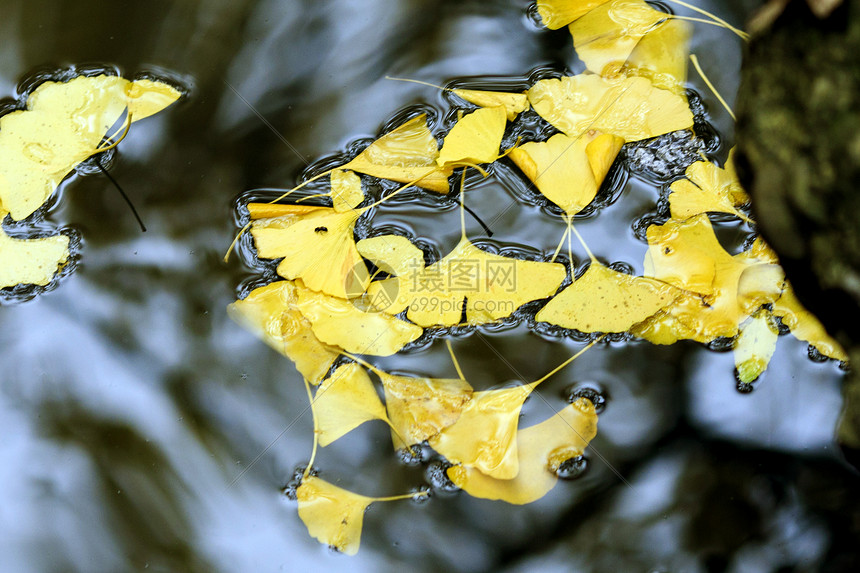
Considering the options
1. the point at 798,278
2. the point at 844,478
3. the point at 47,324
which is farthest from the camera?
the point at 47,324

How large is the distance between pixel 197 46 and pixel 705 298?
35.6 inches

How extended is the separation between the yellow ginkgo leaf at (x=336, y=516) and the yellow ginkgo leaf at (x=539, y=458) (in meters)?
0.15

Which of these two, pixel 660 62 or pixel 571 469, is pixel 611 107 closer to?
pixel 660 62

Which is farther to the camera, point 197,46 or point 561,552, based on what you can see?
point 197,46

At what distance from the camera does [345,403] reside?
2.81 ft

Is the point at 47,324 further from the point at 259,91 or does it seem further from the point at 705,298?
the point at 705,298

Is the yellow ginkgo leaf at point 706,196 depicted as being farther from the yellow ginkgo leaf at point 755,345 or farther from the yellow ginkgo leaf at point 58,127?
the yellow ginkgo leaf at point 58,127

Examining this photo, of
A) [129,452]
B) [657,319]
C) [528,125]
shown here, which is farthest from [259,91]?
[657,319]

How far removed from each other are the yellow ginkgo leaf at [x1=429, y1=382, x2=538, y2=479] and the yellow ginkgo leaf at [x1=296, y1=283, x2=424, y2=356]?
0.14m

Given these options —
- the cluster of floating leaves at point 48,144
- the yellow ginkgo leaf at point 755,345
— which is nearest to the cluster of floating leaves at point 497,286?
the yellow ginkgo leaf at point 755,345

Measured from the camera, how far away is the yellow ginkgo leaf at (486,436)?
82 centimetres

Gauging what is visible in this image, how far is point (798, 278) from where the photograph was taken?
0.55m

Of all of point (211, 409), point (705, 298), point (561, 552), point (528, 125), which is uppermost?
point (528, 125)

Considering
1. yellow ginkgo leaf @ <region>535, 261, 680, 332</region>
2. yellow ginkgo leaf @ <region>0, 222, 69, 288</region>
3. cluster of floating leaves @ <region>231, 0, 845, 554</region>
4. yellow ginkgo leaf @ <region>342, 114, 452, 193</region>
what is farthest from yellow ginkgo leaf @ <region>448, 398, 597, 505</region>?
yellow ginkgo leaf @ <region>0, 222, 69, 288</region>
